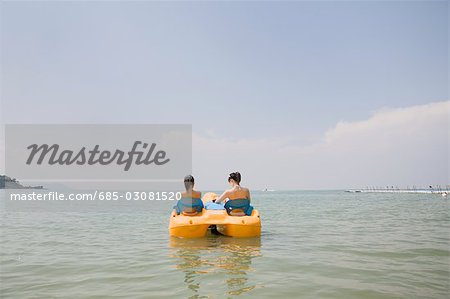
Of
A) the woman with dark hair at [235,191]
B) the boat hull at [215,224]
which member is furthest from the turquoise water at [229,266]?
the woman with dark hair at [235,191]

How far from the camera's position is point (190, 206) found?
10.7m

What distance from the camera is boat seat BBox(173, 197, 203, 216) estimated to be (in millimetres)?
10703

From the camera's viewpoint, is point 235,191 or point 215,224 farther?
point 235,191

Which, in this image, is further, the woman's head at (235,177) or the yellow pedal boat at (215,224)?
the woman's head at (235,177)

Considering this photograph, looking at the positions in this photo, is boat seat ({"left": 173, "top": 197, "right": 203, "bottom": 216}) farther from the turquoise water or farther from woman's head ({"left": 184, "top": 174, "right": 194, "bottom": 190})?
the turquoise water

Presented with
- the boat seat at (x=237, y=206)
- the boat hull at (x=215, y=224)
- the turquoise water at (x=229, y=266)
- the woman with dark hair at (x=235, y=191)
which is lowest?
the turquoise water at (x=229, y=266)

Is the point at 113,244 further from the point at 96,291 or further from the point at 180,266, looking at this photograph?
the point at 96,291

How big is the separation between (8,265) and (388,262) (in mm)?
9007

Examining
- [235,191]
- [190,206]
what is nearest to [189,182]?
[190,206]

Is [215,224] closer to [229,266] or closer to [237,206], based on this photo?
[237,206]

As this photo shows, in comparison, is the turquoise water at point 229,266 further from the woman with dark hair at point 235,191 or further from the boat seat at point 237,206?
the woman with dark hair at point 235,191

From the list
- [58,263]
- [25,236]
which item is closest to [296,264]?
[58,263]

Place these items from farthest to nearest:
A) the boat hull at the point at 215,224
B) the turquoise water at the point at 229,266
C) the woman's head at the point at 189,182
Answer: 1. the woman's head at the point at 189,182
2. the boat hull at the point at 215,224
3. the turquoise water at the point at 229,266

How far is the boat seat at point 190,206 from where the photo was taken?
421 inches
